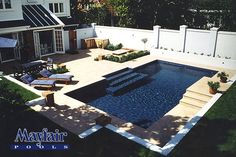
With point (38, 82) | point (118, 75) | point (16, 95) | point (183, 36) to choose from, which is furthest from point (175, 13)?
point (16, 95)

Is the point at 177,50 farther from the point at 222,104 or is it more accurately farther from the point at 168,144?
the point at 168,144

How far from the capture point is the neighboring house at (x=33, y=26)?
2370cm

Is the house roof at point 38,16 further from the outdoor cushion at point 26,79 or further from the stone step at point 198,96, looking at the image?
the stone step at point 198,96

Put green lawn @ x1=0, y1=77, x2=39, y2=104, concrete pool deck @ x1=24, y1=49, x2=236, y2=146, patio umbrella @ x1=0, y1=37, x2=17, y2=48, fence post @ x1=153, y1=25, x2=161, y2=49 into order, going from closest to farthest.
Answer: concrete pool deck @ x1=24, y1=49, x2=236, y2=146 → green lawn @ x1=0, y1=77, x2=39, y2=104 → patio umbrella @ x1=0, y1=37, x2=17, y2=48 → fence post @ x1=153, y1=25, x2=161, y2=49

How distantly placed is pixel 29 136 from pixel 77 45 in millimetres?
21049

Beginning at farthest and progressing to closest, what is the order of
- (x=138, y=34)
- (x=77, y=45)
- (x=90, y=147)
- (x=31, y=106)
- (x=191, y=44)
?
(x=77, y=45)
(x=138, y=34)
(x=191, y=44)
(x=31, y=106)
(x=90, y=147)

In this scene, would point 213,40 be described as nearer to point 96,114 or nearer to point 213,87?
point 213,87

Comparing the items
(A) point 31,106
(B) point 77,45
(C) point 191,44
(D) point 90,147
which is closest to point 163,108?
(D) point 90,147

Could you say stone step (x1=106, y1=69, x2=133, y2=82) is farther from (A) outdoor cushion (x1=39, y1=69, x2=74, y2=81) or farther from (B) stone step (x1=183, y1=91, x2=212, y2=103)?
(B) stone step (x1=183, y1=91, x2=212, y2=103)

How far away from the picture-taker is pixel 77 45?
1241 inches

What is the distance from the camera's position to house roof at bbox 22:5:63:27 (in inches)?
1025

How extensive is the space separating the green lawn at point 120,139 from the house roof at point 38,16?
45.8 ft

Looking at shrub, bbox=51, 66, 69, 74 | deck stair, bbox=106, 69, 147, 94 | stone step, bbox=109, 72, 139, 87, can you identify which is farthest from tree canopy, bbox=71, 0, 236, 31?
shrub, bbox=51, 66, 69, 74

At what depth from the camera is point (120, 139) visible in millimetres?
11570
